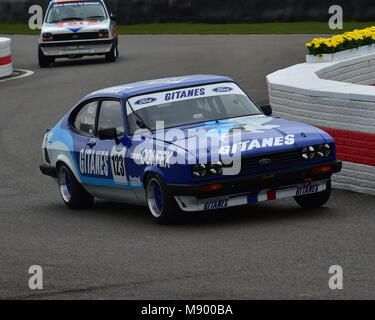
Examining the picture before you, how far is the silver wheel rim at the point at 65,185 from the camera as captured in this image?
1205 cm

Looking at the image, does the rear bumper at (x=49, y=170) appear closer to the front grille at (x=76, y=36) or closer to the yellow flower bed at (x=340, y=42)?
the yellow flower bed at (x=340, y=42)

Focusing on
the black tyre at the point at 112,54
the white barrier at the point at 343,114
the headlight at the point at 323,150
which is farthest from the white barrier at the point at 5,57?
the headlight at the point at 323,150

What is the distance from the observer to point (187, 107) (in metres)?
10.8

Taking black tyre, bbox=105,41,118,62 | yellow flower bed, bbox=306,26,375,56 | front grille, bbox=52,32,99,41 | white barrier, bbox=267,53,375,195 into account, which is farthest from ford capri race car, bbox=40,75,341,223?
black tyre, bbox=105,41,118,62

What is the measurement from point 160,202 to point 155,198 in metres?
0.08

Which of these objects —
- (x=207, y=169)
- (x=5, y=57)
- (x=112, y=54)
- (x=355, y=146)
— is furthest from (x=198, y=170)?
(x=112, y=54)

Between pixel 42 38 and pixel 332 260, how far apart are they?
21.9m

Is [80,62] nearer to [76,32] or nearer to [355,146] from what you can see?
[76,32]

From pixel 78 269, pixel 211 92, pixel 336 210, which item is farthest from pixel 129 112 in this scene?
pixel 78 269

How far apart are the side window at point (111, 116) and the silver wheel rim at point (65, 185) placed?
100cm

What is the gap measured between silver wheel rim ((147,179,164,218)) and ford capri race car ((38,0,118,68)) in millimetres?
18886

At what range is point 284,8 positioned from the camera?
131ft

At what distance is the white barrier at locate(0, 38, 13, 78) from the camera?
87.7ft
